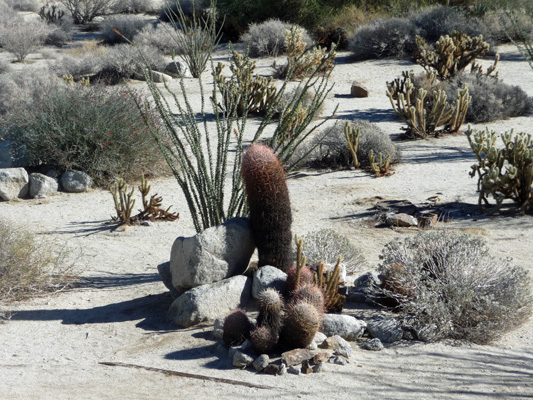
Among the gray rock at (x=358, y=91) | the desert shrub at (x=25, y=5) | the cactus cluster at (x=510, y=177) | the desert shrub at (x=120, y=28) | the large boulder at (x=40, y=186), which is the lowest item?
the large boulder at (x=40, y=186)

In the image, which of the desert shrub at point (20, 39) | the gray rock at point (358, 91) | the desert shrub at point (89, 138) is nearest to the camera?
the desert shrub at point (89, 138)

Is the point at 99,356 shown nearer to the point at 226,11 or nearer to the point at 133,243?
the point at 133,243

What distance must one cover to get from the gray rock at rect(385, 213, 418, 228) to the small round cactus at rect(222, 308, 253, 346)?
364cm

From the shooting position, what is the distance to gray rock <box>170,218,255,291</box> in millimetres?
5867

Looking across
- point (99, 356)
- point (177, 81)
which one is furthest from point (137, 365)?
point (177, 81)

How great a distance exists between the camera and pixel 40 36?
2694 centimetres

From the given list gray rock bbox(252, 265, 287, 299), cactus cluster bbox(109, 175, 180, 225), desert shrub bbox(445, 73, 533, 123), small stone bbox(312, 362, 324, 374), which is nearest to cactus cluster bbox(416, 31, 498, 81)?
desert shrub bbox(445, 73, 533, 123)

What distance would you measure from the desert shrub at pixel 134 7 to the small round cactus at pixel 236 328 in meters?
35.1

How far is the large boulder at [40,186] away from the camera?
1038 cm

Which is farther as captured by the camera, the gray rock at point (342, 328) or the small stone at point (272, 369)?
the gray rock at point (342, 328)

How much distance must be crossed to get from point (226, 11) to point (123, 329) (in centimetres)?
2372

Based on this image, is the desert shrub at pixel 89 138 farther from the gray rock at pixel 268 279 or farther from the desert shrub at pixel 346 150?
the gray rock at pixel 268 279

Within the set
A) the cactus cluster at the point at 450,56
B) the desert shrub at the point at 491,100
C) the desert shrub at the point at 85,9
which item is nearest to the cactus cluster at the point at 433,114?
the desert shrub at the point at 491,100

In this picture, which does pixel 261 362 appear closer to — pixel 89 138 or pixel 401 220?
pixel 401 220
